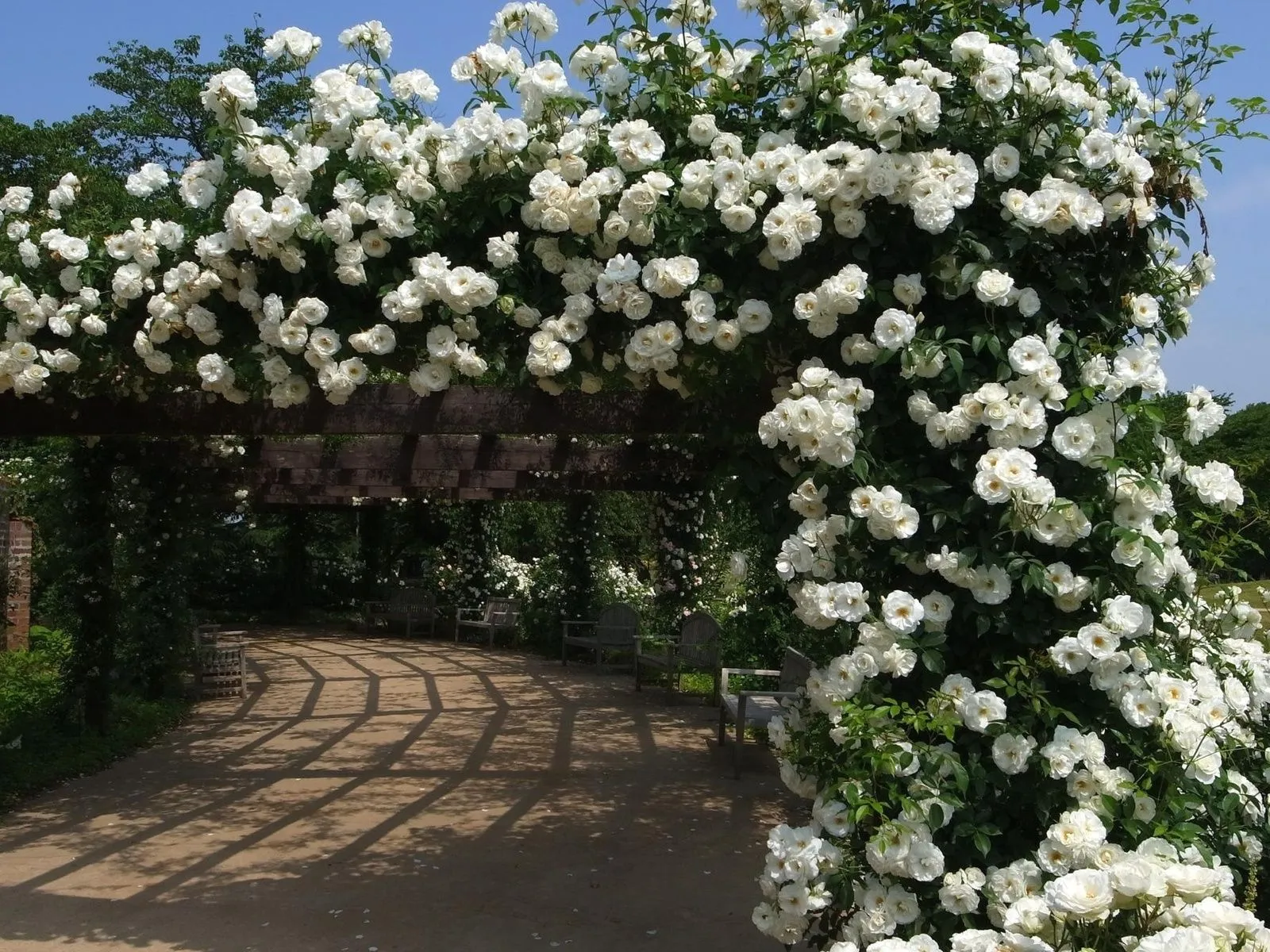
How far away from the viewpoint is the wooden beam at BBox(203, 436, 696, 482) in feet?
22.7

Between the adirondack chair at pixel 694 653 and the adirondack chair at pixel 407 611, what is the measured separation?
21.2 feet

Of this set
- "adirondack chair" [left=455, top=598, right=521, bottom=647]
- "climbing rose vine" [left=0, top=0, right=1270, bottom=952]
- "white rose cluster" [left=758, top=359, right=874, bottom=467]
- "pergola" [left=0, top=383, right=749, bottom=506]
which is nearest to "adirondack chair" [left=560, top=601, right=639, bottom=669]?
"adirondack chair" [left=455, top=598, right=521, bottom=647]

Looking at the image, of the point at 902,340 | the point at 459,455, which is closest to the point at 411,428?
the point at 902,340

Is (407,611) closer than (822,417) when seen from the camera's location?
No

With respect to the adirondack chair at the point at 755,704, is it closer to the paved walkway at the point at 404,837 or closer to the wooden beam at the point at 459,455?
the paved walkway at the point at 404,837

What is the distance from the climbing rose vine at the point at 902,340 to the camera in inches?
107

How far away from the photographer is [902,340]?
111 inches

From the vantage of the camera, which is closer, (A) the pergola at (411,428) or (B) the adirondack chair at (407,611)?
(A) the pergola at (411,428)

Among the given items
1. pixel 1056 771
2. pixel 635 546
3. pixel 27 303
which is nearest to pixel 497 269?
pixel 27 303

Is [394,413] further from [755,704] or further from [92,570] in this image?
[92,570]

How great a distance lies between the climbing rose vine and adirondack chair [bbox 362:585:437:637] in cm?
1345

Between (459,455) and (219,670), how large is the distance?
4862mm

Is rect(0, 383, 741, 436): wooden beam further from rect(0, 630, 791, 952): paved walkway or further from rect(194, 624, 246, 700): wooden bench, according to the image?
rect(194, 624, 246, 700): wooden bench

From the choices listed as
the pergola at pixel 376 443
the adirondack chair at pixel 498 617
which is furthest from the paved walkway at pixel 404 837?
the adirondack chair at pixel 498 617
